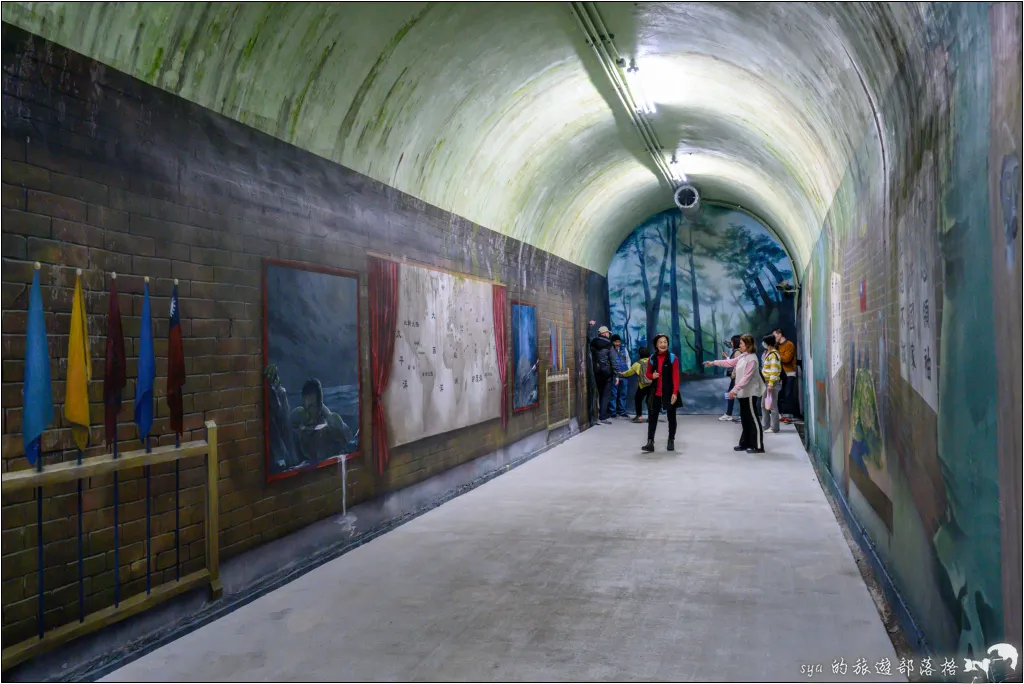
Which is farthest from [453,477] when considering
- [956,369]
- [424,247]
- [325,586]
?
[956,369]

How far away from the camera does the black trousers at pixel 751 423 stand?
35.1ft

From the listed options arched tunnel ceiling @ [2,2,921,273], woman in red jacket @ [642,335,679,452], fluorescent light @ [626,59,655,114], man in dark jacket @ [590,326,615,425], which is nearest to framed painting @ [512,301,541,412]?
arched tunnel ceiling @ [2,2,921,273]

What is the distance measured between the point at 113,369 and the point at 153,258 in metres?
0.64

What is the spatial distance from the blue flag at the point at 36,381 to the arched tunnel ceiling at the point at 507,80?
1.20 meters

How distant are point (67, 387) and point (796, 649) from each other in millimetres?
3522

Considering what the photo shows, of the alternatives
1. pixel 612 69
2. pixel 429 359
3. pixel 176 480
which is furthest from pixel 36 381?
pixel 612 69

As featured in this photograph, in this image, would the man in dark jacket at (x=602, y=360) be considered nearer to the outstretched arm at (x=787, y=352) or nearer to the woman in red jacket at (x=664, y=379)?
the outstretched arm at (x=787, y=352)

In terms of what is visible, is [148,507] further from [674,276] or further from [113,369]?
[674,276]

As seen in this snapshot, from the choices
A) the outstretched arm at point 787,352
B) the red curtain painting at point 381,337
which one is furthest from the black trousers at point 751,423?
the red curtain painting at point 381,337

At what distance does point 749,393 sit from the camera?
34.3 feet

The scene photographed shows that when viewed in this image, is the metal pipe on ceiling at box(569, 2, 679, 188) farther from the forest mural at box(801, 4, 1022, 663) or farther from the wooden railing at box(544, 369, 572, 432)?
the wooden railing at box(544, 369, 572, 432)

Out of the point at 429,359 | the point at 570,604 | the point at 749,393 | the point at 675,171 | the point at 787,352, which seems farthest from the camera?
the point at 787,352

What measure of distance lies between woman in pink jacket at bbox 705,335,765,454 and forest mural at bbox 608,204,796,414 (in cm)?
570

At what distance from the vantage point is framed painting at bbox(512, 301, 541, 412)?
33.8 feet
